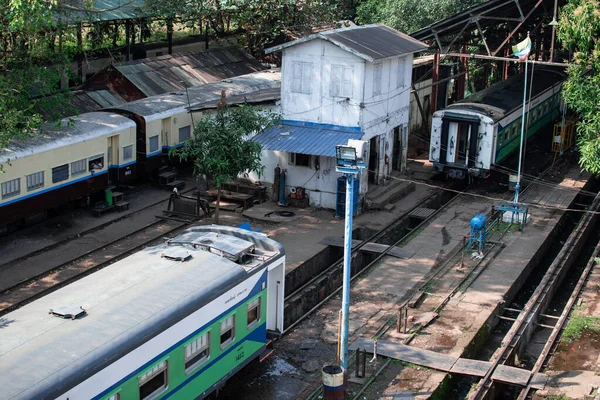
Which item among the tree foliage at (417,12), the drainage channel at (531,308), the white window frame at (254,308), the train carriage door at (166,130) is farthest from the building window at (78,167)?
the tree foliage at (417,12)

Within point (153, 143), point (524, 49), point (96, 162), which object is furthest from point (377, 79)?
point (96, 162)

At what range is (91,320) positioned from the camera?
11.9 m

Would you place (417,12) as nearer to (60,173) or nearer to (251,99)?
(251,99)

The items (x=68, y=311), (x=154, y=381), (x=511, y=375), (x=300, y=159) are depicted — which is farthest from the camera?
(x=300, y=159)

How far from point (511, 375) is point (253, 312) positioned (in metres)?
5.56

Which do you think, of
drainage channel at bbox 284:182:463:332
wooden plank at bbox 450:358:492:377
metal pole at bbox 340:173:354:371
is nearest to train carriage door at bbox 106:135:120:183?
drainage channel at bbox 284:182:463:332

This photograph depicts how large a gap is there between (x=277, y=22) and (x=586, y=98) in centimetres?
2066

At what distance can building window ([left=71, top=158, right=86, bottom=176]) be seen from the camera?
2552 cm

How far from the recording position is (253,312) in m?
15.4

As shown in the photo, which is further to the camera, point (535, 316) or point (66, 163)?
point (66, 163)

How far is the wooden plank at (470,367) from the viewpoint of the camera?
16.6m

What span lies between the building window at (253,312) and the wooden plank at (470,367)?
13.9 feet

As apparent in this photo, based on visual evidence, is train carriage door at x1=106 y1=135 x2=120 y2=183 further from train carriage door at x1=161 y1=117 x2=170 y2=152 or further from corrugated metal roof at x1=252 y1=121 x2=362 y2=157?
corrugated metal roof at x1=252 y1=121 x2=362 y2=157

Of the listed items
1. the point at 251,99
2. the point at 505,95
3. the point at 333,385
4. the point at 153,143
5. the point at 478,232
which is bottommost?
the point at 333,385
